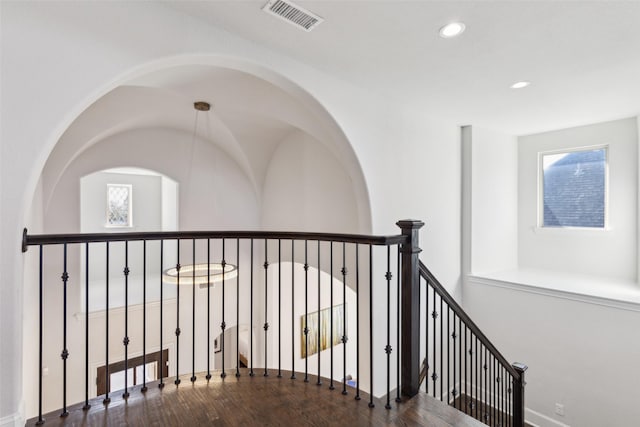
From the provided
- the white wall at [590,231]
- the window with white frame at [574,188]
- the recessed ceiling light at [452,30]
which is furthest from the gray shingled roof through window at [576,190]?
the recessed ceiling light at [452,30]

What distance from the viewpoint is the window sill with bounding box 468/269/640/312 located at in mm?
3734

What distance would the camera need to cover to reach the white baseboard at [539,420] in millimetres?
4152

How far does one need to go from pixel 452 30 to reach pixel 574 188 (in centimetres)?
416

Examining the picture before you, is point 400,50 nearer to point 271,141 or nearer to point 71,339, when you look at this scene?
point 271,141

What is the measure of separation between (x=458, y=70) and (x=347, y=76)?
3.23 ft

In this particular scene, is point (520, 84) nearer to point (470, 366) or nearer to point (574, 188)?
point (574, 188)

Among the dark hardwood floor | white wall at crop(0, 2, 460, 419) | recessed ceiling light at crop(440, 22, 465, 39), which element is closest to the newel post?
the dark hardwood floor

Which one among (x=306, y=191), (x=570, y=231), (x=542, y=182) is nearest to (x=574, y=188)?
(x=542, y=182)

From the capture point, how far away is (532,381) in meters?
4.36

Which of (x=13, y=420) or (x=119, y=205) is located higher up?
(x=119, y=205)

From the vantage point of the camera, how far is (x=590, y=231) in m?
4.82

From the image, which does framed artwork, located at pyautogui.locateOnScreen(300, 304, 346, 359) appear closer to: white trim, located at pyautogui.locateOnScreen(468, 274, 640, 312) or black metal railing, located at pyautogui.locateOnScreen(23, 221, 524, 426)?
black metal railing, located at pyautogui.locateOnScreen(23, 221, 524, 426)

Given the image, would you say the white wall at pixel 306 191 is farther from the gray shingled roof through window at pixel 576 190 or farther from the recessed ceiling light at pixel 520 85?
the gray shingled roof through window at pixel 576 190

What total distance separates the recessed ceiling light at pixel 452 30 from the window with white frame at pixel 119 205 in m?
7.40
